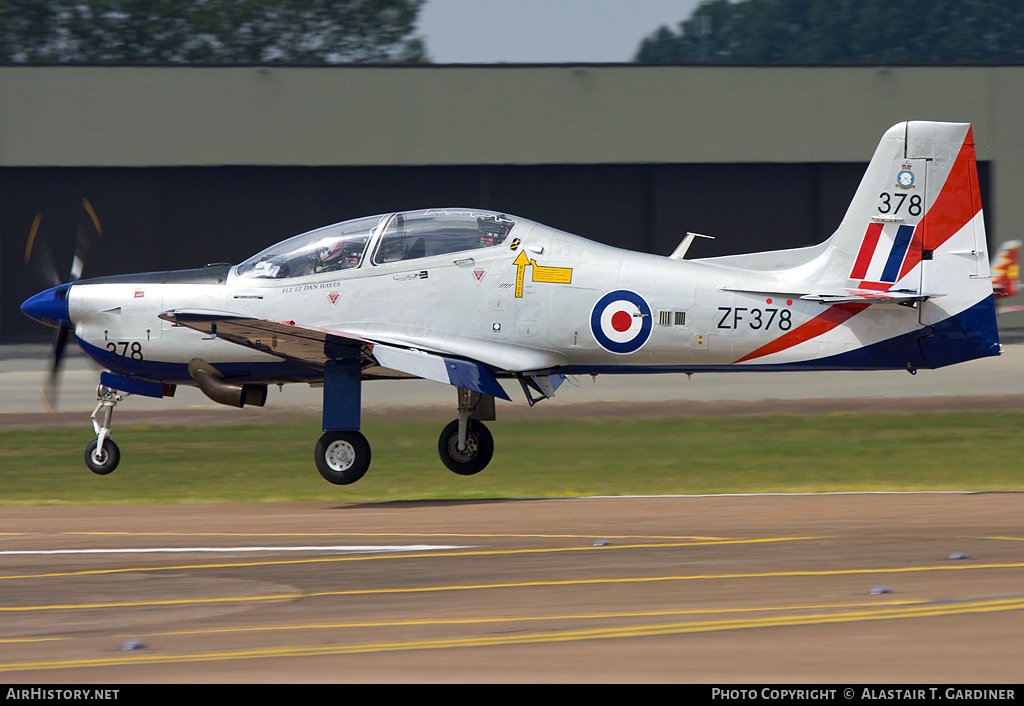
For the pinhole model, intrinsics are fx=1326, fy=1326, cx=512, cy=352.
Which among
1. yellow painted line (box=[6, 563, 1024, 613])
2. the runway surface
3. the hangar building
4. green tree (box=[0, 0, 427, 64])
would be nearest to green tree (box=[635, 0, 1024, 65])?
green tree (box=[0, 0, 427, 64])

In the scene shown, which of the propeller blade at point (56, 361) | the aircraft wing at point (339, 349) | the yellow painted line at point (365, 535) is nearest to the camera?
the yellow painted line at point (365, 535)

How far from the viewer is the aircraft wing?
13.8 m

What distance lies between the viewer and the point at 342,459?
1470cm

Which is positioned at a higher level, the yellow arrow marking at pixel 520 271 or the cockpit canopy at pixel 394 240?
the cockpit canopy at pixel 394 240

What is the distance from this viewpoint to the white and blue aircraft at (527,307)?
45.9 feet

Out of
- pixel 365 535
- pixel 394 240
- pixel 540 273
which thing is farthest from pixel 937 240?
pixel 365 535

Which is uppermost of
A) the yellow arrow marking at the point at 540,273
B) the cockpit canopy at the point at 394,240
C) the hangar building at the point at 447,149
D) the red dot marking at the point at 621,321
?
the hangar building at the point at 447,149

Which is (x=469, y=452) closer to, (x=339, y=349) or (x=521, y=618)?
(x=339, y=349)

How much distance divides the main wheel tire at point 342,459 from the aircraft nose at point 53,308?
12.1ft

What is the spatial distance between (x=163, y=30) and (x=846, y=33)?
64.8m

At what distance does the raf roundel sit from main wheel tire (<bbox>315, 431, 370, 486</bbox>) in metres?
2.92

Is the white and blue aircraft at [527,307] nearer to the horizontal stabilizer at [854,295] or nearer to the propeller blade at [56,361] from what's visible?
the horizontal stabilizer at [854,295]

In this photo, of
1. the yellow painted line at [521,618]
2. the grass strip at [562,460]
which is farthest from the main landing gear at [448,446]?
the yellow painted line at [521,618]
